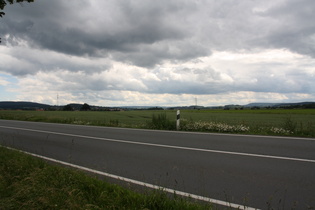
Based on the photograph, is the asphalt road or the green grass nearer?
the green grass

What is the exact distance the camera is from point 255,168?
5574 millimetres

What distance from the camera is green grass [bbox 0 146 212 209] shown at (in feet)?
11.3

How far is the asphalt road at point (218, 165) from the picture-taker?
4148 millimetres

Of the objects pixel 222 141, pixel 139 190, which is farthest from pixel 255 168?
pixel 222 141

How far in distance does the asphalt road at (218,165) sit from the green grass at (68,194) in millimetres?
581

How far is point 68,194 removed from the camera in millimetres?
3902

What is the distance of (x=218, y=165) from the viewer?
5.86 metres

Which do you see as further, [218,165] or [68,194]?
[218,165]

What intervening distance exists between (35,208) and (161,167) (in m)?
2.97

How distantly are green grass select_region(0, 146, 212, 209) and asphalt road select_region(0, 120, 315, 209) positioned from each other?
0.58m

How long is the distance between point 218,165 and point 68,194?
354cm

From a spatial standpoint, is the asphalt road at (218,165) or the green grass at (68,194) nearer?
the green grass at (68,194)

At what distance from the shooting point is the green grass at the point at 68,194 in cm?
346

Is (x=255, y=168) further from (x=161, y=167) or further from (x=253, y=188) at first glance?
(x=161, y=167)
